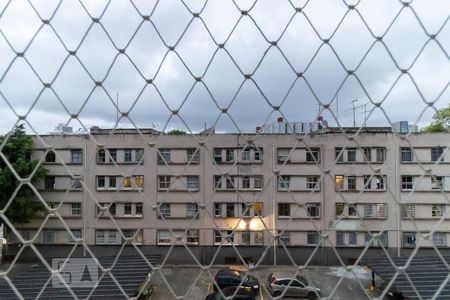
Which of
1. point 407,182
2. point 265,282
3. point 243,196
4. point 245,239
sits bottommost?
point 265,282

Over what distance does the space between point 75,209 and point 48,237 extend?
0.88 meters

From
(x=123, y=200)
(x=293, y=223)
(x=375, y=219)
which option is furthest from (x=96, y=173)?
(x=375, y=219)

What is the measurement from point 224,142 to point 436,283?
3.35 m

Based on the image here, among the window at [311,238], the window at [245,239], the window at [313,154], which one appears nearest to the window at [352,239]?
the window at [311,238]

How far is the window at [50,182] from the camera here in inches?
265

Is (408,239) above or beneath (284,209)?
beneath

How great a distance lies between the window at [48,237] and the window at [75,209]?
63 centimetres

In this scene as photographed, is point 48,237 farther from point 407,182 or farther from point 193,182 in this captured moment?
point 407,182

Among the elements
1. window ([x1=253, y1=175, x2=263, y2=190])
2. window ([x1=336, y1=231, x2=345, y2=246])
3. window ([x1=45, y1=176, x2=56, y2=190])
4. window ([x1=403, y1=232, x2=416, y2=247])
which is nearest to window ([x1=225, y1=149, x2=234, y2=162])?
window ([x1=253, y1=175, x2=263, y2=190])

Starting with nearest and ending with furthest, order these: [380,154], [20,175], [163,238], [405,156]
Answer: [20,175] → [380,154] → [405,156] → [163,238]

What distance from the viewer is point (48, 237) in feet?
22.5

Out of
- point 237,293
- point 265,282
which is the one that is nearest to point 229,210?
point 265,282

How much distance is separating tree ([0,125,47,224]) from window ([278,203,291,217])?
3627mm

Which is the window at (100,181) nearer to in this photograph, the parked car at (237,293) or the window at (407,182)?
the parked car at (237,293)
